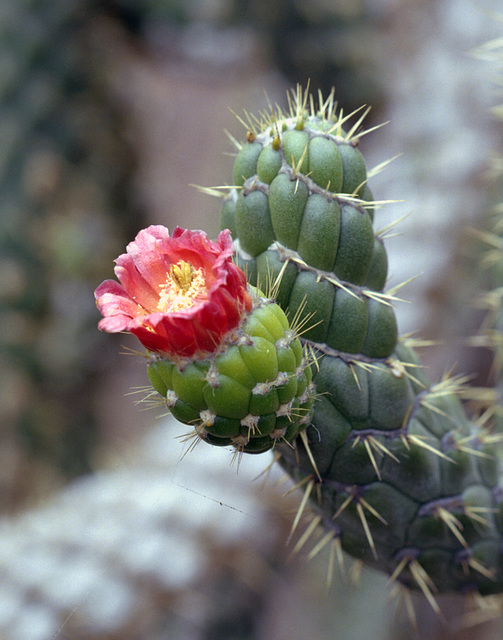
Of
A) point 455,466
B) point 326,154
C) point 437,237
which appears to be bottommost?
point 455,466

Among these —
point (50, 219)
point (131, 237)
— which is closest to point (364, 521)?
point (50, 219)

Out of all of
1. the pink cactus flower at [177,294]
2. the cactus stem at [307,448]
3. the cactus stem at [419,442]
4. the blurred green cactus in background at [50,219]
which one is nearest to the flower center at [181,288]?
the pink cactus flower at [177,294]

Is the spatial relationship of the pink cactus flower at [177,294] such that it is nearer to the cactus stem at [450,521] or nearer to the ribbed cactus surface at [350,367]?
the ribbed cactus surface at [350,367]

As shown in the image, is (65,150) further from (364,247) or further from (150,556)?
(364,247)

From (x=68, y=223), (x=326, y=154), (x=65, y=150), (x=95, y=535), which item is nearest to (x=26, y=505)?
(x=95, y=535)

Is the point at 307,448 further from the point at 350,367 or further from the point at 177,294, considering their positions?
the point at 177,294

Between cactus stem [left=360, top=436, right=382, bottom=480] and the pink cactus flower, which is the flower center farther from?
cactus stem [left=360, top=436, right=382, bottom=480]

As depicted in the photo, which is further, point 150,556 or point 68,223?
point 68,223

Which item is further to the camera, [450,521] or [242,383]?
[450,521]
